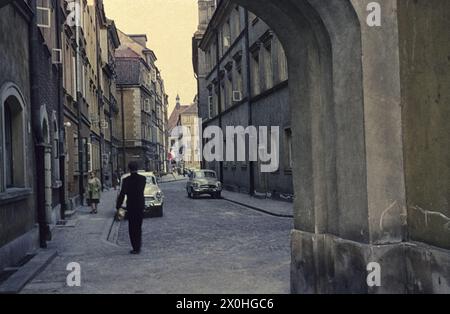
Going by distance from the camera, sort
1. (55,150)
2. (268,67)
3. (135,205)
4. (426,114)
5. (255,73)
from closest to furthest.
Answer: (426,114) < (135,205) < (55,150) < (268,67) < (255,73)

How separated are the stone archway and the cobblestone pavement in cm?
129

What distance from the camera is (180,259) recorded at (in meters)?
9.40

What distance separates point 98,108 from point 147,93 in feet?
97.8

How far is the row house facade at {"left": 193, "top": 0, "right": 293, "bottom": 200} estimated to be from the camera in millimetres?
22058

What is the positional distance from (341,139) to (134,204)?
592cm

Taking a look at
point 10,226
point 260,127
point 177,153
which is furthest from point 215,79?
point 177,153

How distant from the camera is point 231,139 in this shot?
Result: 3353 cm

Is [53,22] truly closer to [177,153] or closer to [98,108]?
[98,108]

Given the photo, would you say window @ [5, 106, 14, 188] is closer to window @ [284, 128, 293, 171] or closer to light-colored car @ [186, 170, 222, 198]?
window @ [284, 128, 293, 171]

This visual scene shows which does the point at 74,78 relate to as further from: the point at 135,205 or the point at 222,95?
the point at 222,95

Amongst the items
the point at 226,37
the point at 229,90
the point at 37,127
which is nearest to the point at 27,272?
the point at 37,127

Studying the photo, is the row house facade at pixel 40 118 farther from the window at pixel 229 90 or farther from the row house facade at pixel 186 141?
the row house facade at pixel 186 141

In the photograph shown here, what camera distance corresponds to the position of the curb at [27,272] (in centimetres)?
691
